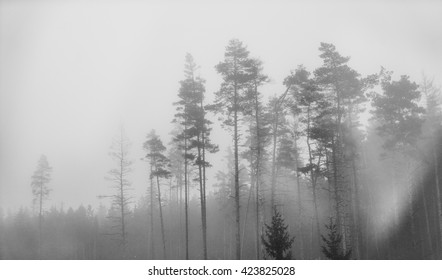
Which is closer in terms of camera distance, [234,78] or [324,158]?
[234,78]

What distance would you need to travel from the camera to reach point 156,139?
29047 mm

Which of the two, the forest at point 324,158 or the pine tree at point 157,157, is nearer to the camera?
the forest at point 324,158

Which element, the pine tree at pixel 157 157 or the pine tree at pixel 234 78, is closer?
the pine tree at pixel 234 78

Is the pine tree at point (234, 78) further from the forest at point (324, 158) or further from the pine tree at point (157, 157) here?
the pine tree at point (157, 157)

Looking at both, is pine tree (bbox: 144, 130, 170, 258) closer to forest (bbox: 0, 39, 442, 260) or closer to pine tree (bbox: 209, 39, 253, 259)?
forest (bbox: 0, 39, 442, 260)

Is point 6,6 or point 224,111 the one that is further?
point 224,111

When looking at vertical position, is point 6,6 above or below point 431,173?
above

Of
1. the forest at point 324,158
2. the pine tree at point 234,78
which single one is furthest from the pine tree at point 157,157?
the pine tree at point 234,78

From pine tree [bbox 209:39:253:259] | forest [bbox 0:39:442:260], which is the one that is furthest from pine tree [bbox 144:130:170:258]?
pine tree [bbox 209:39:253:259]
